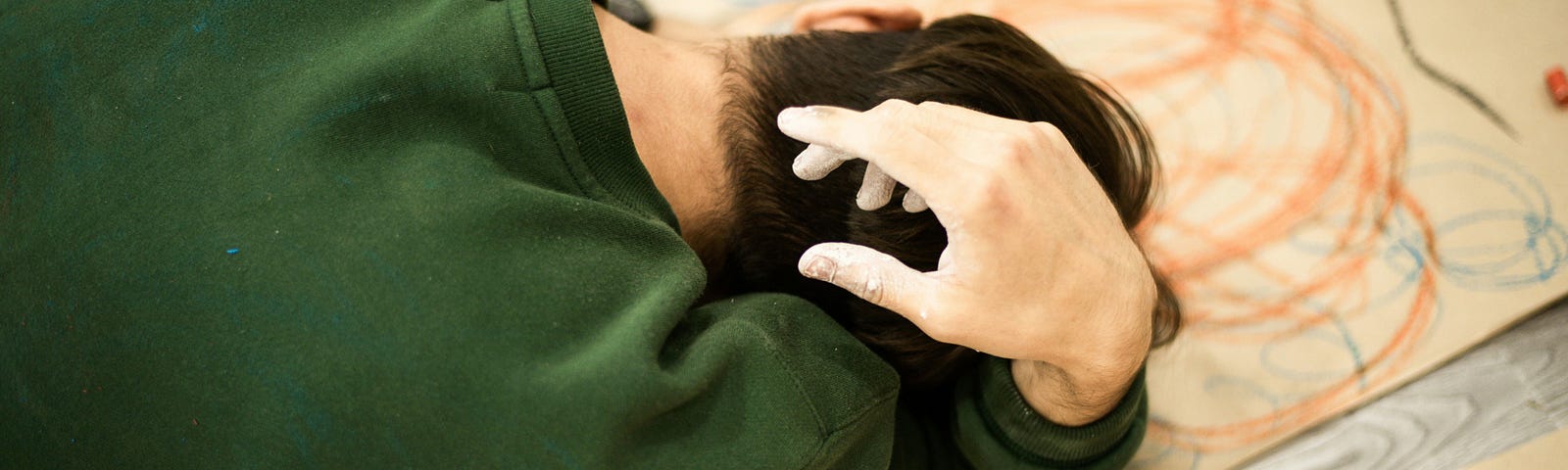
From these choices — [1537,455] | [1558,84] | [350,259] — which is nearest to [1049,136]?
[350,259]

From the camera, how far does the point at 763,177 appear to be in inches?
35.0

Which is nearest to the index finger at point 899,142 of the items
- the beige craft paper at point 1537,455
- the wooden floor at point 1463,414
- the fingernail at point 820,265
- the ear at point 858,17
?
the fingernail at point 820,265

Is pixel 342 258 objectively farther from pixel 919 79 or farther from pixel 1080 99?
pixel 1080 99

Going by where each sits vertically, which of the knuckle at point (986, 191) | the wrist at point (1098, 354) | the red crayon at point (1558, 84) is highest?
the knuckle at point (986, 191)

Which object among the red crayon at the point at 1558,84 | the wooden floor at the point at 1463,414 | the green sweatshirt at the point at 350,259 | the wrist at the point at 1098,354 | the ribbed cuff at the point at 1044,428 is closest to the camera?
the green sweatshirt at the point at 350,259

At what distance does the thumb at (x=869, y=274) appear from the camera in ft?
2.42

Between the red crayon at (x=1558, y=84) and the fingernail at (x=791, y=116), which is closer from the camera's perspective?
the fingernail at (x=791, y=116)

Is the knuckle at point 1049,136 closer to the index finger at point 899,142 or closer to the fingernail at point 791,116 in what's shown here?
the index finger at point 899,142

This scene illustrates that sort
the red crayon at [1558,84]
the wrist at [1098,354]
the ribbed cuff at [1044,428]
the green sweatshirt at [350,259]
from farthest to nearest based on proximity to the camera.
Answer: the red crayon at [1558,84] → the ribbed cuff at [1044,428] → the wrist at [1098,354] → the green sweatshirt at [350,259]

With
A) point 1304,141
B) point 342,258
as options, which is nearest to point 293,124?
point 342,258

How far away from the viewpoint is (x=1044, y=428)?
0.96 metres

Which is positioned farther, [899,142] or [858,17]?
[858,17]

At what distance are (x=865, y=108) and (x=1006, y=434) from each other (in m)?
0.40

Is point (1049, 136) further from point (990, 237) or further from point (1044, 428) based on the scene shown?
point (1044, 428)
